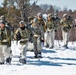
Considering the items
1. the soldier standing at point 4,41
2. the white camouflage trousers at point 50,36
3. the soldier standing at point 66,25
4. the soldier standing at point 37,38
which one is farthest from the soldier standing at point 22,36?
the soldier standing at point 66,25

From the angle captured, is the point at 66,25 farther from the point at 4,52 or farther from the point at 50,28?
the point at 4,52

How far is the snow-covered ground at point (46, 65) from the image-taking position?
15.0 metres

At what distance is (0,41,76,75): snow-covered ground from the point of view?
15.0 meters

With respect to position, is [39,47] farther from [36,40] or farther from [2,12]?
[2,12]

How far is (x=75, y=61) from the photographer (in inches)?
726

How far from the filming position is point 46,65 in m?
16.9

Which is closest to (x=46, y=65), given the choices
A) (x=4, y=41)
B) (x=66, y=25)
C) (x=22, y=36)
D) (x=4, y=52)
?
(x=22, y=36)

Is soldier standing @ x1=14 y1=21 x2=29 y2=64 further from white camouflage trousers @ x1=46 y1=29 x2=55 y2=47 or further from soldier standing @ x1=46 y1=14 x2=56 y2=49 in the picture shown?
white camouflage trousers @ x1=46 y1=29 x2=55 y2=47

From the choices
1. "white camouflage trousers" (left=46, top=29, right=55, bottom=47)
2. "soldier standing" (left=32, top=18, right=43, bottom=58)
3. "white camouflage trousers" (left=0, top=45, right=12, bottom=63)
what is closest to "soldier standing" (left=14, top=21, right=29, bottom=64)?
"white camouflage trousers" (left=0, top=45, right=12, bottom=63)

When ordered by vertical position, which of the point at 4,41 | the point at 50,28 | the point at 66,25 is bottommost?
the point at 4,41

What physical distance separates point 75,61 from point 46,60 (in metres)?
1.29

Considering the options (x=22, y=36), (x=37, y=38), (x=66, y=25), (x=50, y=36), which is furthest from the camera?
(x=66, y=25)

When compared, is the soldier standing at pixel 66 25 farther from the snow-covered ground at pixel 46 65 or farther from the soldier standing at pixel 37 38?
the soldier standing at pixel 37 38
